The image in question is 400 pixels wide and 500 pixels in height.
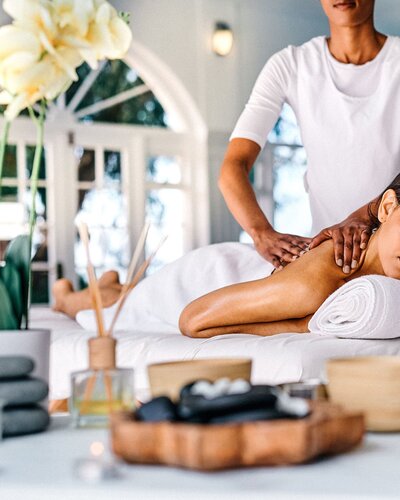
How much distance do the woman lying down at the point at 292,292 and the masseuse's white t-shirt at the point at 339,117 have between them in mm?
600

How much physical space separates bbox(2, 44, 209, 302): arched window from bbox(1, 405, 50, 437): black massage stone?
20.2ft

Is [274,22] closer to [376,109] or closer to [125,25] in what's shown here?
[376,109]

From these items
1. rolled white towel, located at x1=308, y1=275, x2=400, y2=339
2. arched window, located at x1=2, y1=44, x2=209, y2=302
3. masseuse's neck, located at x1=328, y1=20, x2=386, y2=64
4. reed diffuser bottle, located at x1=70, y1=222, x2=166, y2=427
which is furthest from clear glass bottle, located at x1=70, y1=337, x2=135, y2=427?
arched window, located at x1=2, y1=44, x2=209, y2=302

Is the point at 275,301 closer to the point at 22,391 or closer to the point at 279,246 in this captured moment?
the point at 279,246

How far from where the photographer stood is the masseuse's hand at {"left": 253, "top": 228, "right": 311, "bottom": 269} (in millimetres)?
2489

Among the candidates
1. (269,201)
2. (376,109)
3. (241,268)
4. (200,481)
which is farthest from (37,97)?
(269,201)

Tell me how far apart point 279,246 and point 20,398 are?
1497 mm

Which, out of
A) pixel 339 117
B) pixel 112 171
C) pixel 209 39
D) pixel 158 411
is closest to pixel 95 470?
pixel 158 411

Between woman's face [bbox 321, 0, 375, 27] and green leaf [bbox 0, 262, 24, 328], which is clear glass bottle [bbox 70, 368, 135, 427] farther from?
woman's face [bbox 321, 0, 375, 27]

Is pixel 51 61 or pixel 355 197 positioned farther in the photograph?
pixel 355 197

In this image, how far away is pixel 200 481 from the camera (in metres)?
0.87

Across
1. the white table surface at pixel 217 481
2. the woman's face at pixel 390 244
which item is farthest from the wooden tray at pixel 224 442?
the woman's face at pixel 390 244

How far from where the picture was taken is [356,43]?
302 cm

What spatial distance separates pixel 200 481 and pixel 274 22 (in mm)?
8281
